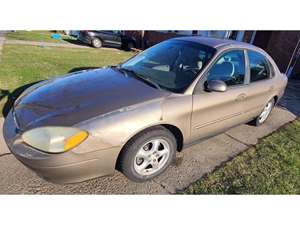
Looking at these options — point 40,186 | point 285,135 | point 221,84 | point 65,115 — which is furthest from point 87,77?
point 285,135

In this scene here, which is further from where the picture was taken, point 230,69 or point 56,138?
point 230,69

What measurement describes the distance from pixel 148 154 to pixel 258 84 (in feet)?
7.18

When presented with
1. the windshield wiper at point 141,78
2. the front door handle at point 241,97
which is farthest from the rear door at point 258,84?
the windshield wiper at point 141,78

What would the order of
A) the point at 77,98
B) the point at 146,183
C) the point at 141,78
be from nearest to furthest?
the point at 77,98 → the point at 146,183 → the point at 141,78

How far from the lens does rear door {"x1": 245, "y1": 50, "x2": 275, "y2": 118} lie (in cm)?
325

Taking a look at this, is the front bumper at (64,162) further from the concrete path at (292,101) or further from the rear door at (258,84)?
the concrete path at (292,101)

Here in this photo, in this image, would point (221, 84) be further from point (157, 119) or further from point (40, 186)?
point (40, 186)

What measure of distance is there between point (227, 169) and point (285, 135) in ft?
5.98

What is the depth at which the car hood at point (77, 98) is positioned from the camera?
2029 millimetres

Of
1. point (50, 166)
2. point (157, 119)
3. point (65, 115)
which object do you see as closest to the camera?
point (50, 166)

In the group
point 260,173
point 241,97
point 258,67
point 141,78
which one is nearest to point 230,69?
point 241,97

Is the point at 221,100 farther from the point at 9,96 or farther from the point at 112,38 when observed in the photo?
the point at 112,38

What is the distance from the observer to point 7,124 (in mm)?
2270

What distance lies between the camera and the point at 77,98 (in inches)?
90.1
